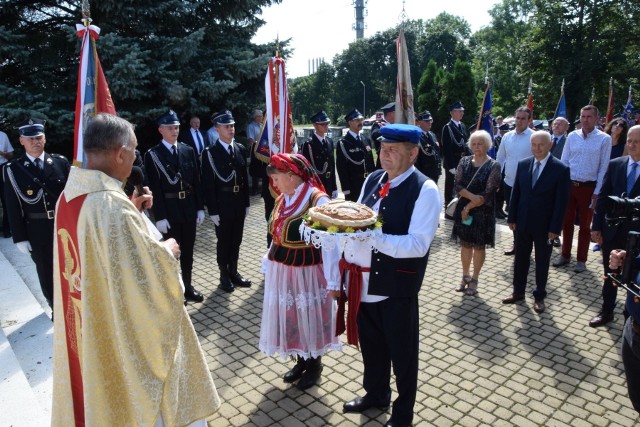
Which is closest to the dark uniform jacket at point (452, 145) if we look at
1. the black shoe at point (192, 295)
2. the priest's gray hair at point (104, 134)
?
the black shoe at point (192, 295)

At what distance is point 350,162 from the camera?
898 centimetres

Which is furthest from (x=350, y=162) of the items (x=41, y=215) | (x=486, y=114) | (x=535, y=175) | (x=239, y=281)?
(x=41, y=215)

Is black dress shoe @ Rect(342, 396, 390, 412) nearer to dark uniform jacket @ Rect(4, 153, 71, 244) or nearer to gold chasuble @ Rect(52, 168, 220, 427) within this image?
gold chasuble @ Rect(52, 168, 220, 427)

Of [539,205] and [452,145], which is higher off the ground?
[452,145]

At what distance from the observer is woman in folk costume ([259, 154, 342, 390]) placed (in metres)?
3.96

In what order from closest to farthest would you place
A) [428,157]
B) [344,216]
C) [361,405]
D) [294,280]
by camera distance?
[344,216] < [361,405] < [294,280] < [428,157]

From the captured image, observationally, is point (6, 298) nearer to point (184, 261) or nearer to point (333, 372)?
point (184, 261)

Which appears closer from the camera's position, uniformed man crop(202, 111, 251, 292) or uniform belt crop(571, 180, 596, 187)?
uniformed man crop(202, 111, 251, 292)

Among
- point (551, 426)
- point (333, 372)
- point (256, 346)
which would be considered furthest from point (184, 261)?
point (551, 426)

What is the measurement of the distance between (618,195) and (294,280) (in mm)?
3585

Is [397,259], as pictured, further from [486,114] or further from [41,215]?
[486,114]

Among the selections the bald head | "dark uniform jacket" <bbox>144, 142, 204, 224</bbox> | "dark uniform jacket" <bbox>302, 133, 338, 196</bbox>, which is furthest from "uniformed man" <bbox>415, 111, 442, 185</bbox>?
"dark uniform jacket" <bbox>144, 142, 204, 224</bbox>

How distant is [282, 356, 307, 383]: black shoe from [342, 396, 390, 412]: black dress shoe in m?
0.59

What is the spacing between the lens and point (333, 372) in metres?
4.43
